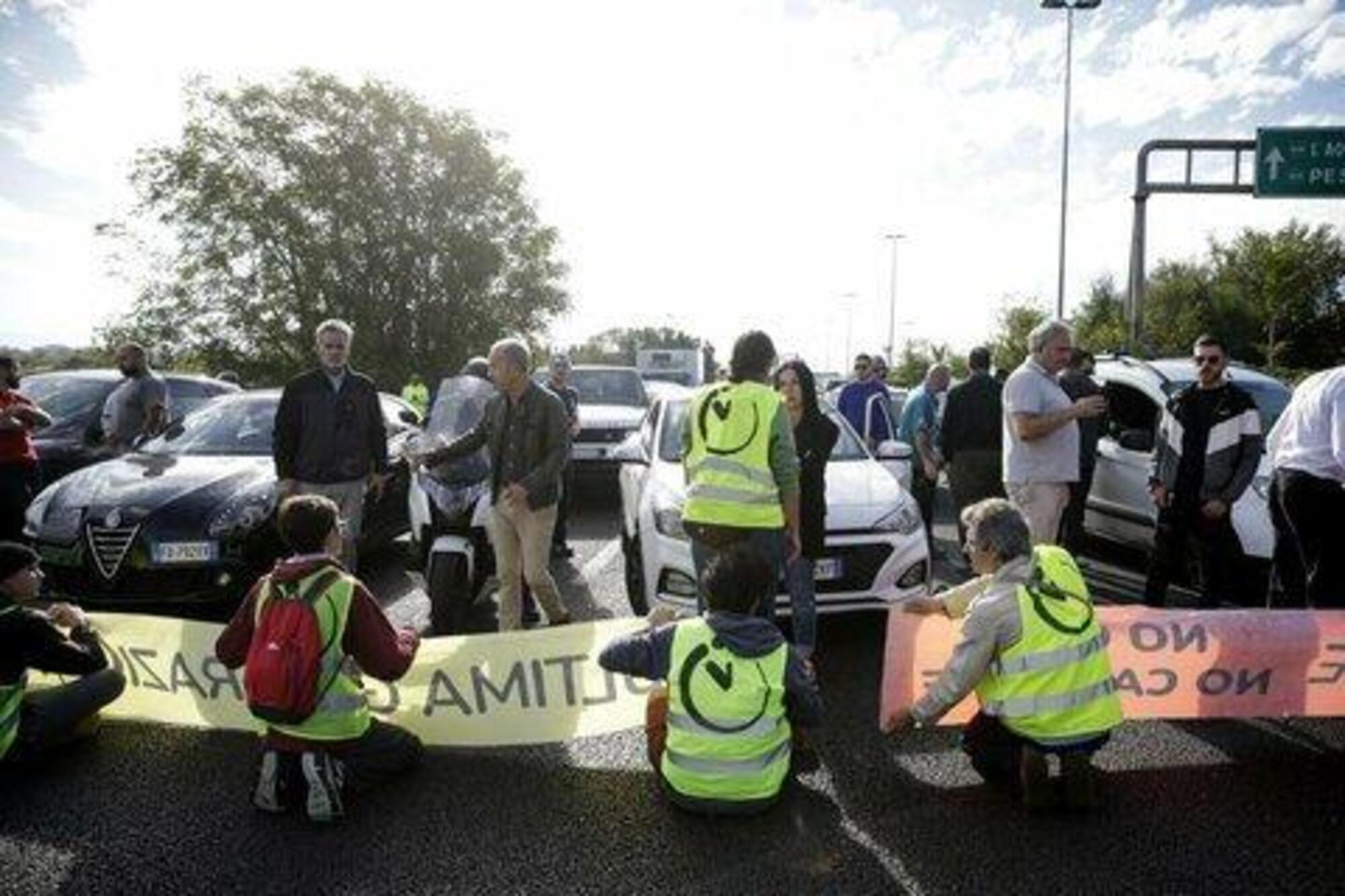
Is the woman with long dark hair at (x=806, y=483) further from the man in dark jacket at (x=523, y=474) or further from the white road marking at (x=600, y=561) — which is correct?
the white road marking at (x=600, y=561)

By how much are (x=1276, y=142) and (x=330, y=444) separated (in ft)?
59.4

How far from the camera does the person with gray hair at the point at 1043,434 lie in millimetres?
6031

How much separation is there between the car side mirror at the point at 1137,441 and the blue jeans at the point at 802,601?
379cm

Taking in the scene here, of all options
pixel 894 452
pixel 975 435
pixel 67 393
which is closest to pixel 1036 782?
pixel 894 452

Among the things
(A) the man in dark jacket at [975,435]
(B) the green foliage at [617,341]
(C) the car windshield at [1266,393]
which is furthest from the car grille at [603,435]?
(B) the green foliage at [617,341]

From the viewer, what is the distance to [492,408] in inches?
233

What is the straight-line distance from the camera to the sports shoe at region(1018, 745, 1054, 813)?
3836mm

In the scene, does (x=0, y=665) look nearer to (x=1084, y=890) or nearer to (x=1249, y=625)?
(x=1084, y=890)

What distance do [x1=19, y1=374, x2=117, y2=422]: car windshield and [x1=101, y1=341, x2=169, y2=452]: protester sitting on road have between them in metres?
1.57

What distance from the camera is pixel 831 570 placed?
232 inches

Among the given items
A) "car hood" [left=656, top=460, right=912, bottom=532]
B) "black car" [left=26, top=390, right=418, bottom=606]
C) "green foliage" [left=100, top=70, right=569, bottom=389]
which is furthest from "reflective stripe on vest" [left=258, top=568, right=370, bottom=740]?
"green foliage" [left=100, top=70, right=569, bottom=389]

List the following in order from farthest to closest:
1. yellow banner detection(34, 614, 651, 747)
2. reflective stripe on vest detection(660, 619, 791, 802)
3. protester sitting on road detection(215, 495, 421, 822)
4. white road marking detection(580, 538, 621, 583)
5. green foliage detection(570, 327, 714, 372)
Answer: green foliage detection(570, 327, 714, 372), white road marking detection(580, 538, 621, 583), yellow banner detection(34, 614, 651, 747), protester sitting on road detection(215, 495, 421, 822), reflective stripe on vest detection(660, 619, 791, 802)

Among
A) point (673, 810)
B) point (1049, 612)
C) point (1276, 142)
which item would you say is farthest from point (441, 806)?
Result: point (1276, 142)

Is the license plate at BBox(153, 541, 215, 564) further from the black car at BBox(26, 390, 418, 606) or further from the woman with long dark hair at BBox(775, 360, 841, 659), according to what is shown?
the woman with long dark hair at BBox(775, 360, 841, 659)
